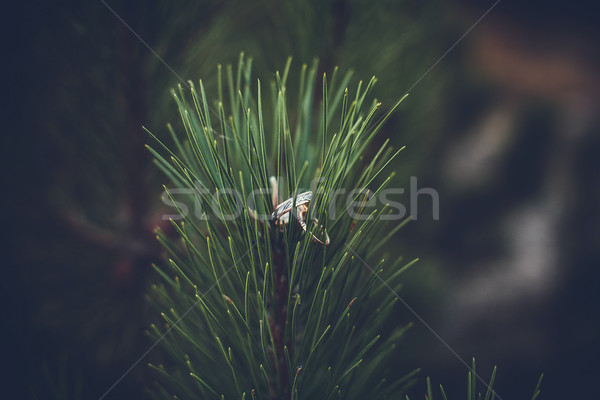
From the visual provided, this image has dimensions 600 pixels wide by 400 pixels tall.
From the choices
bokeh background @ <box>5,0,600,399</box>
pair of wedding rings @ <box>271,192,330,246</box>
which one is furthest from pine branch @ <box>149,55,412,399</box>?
bokeh background @ <box>5,0,600,399</box>

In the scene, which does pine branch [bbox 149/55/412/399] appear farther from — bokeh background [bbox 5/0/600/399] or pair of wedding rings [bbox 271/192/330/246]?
bokeh background [bbox 5/0/600/399]

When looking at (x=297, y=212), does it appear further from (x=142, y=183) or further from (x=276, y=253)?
(x=142, y=183)

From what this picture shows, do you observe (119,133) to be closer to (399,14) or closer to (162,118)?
(162,118)

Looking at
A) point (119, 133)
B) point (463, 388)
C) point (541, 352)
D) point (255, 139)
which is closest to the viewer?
point (255, 139)

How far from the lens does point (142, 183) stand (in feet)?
1.53

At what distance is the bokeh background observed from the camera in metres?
0.40

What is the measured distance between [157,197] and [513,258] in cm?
85

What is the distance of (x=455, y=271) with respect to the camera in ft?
2.69

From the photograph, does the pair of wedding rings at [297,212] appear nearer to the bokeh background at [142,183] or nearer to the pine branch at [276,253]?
the pine branch at [276,253]

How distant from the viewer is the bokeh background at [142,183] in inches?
15.9

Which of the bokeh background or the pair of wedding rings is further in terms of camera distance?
the bokeh background

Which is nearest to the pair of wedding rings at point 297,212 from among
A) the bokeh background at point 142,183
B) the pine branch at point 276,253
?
the pine branch at point 276,253

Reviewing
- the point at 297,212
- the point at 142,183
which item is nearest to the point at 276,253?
the point at 297,212

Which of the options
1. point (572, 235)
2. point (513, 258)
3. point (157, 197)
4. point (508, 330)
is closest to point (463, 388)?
point (508, 330)
